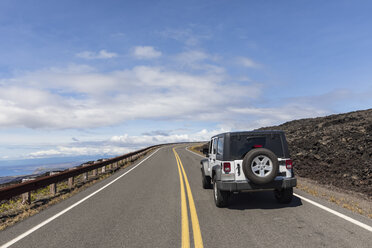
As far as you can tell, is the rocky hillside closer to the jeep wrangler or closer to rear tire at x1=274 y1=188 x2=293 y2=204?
rear tire at x1=274 y1=188 x2=293 y2=204

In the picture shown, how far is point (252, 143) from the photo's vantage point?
6.67m

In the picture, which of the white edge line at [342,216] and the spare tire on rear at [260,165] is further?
the spare tire on rear at [260,165]

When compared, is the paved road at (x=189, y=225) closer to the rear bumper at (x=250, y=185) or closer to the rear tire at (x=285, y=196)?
the rear tire at (x=285, y=196)

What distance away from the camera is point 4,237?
516 cm

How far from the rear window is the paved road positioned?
1.46 meters

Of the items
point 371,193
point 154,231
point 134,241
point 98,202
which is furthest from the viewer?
point 371,193

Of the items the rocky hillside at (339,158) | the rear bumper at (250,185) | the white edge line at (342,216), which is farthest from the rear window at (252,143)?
the rocky hillside at (339,158)

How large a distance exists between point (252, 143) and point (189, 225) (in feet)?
8.57

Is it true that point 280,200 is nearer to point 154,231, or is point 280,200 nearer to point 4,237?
point 154,231

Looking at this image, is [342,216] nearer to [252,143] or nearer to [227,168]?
[252,143]

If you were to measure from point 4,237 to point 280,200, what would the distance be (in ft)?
21.2

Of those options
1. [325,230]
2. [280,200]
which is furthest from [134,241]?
[280,200]

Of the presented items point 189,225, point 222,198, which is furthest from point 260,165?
point 189,225

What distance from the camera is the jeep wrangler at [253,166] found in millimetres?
6227
